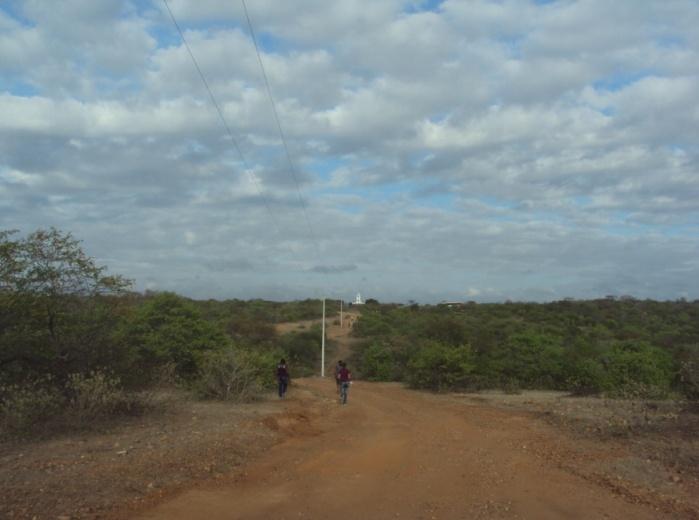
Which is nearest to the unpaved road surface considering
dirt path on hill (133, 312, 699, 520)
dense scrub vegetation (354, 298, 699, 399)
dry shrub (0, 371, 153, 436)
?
dirt path on hill (133, 312, 699, 520)

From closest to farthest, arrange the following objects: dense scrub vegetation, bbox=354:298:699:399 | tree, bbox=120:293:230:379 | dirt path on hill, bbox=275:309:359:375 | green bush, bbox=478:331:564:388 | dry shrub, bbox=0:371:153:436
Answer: dry shrub, bbox=0:371:153:436
tree, bbox=120:293:230:379
dense scrub vegetation, bbox=354:298:699:399
green bush, bbox=478:331:564:388
dirt path on hill, bbox=275:309:359:375

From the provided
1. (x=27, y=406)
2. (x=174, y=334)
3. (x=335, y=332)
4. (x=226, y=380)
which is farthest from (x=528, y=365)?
(x=335, y=332)

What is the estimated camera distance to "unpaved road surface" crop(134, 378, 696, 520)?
8.08m

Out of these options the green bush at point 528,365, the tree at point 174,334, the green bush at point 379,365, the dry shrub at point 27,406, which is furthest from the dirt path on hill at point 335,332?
the dry shrub at point 27,406

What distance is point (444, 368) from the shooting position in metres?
27.6

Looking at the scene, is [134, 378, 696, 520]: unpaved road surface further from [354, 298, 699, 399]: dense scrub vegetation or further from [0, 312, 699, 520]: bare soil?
[354, 298, 699, 399]: dense scrub vegetation

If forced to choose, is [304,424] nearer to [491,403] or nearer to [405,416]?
[405,416]

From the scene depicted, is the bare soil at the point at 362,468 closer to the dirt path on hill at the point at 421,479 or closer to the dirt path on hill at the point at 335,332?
the dirt path on hill at the point at 421,479

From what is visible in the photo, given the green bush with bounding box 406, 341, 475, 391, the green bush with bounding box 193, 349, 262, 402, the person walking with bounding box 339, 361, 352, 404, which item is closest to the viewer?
the green bush with bounding box 193, 349, 262, 402

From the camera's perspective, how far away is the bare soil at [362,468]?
8125 mm

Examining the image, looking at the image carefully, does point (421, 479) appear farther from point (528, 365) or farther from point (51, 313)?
point (528, 365)

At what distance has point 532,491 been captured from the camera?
9180 mm

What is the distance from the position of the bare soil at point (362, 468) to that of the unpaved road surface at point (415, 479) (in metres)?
0.03

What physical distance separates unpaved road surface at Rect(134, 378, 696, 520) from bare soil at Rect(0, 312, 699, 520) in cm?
3
